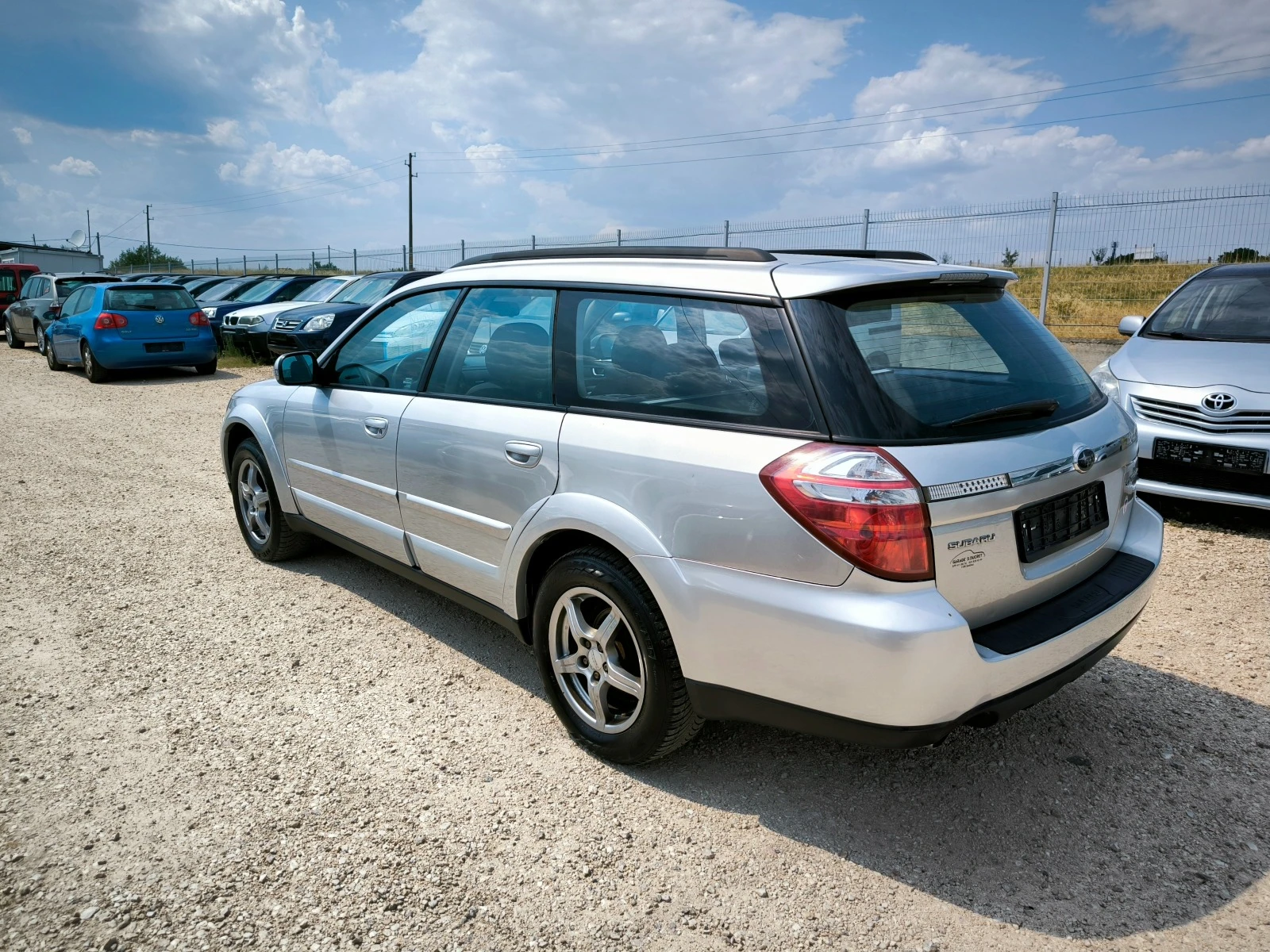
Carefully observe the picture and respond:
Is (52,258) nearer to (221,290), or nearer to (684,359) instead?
(221,290)

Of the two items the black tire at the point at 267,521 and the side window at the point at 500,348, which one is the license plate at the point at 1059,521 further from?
the black tire at the point at 267,521

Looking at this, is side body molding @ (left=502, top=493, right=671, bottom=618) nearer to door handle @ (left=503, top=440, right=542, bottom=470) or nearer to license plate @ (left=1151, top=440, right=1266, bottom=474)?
door handle @ (left=503, top=440, right=542, bottom=470)

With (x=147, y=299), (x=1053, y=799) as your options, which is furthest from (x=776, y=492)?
(x=147, y=299)

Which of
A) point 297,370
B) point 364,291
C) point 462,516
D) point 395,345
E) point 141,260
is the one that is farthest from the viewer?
point 141,260

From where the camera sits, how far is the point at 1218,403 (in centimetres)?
527

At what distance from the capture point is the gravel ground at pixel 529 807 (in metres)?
2.33

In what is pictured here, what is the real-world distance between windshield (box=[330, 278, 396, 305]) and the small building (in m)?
21.9

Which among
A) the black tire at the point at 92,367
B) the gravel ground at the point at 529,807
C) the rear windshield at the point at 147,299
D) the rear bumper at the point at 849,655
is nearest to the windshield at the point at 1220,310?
the gravel ground at the point at 529,807

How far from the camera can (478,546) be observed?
3.37 metres

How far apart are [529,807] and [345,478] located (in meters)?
2.01

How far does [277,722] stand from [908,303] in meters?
2.76

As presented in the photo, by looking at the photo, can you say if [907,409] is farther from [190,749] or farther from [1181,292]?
[1181,292]

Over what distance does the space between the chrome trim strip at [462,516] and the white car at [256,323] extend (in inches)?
503

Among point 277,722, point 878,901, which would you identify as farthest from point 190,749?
point 878,901
